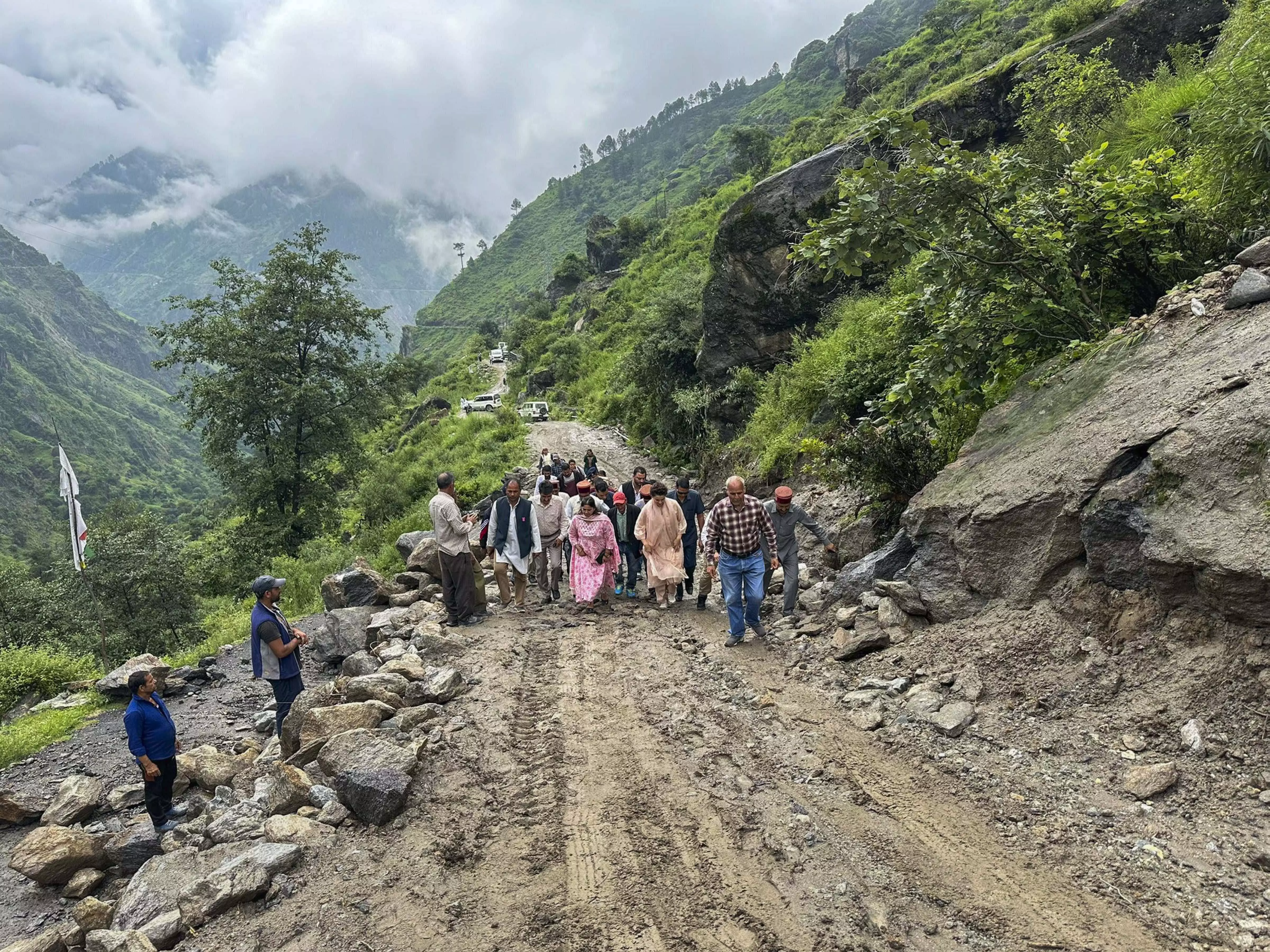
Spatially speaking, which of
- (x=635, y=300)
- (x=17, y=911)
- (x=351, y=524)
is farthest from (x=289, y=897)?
(x=635, y=300)

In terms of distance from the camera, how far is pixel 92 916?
12.3 ft

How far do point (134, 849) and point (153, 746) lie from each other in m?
0.83

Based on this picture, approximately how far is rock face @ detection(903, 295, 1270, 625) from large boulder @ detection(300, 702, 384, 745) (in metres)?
5.00

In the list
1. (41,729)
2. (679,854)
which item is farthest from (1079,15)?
(41,729)

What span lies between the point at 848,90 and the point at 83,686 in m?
59.5

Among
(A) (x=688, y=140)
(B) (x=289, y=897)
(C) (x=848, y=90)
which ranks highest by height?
(A) (x=688, y=140)

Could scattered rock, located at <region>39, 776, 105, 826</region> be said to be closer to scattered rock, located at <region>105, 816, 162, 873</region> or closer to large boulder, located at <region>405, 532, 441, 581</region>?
scattered rock, located at <region>105, 816, 162, 873</region>

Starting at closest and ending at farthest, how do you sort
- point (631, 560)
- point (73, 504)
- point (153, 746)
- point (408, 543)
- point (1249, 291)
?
point (1249, 291) < point (153, 746) < point (631, 560) < point (73, 504) < point (408, 543)

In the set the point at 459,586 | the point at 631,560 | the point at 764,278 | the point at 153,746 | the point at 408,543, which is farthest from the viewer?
the point at 764,278

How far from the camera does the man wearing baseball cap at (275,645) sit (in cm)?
595

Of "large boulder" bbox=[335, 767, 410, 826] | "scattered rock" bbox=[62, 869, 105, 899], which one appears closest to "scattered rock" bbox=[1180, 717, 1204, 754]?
"large boulder" bbox=[335, 767, 410, 826]

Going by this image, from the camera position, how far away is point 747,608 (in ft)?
23.7

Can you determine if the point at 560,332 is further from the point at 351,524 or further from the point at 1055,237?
the point at 1055,237

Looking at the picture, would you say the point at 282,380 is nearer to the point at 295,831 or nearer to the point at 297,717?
the point at 297,717
